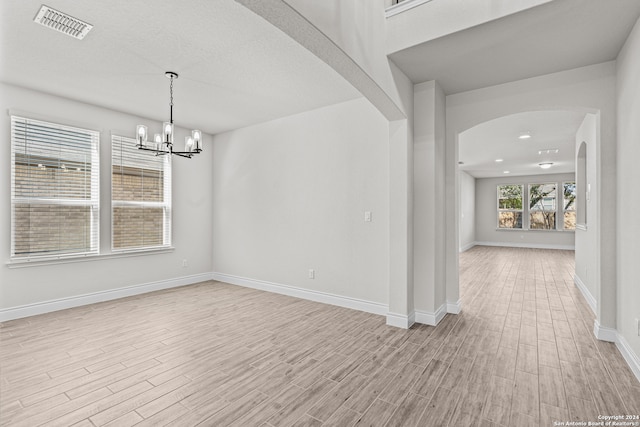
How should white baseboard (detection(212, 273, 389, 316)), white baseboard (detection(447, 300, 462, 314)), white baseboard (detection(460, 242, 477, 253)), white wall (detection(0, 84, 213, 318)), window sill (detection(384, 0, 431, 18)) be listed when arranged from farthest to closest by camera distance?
white baseboard (detection(460, 242, 477, 253)) → white baseboard (detection(212, 273, 389, 316)) → white baseboard (detection(447, 300, 462, 314)) → white wall (detection(0, 84, 213, 318)) → window sill (detection(384, 0, 431, 18))

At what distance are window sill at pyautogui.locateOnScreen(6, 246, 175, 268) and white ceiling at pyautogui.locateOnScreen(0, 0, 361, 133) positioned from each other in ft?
7.09

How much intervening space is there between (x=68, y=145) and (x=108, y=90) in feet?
3.44

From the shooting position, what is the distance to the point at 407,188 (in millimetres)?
3428

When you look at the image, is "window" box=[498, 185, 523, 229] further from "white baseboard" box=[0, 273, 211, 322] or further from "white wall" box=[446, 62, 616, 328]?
"white baseboard" box=[0, 273, 211, 322]

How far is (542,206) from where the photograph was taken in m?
11.3

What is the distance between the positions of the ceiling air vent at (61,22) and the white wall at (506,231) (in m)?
12.9

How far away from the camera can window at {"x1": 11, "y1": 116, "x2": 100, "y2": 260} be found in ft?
12.6

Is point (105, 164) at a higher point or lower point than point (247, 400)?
higher

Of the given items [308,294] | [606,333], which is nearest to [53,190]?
[308,294]

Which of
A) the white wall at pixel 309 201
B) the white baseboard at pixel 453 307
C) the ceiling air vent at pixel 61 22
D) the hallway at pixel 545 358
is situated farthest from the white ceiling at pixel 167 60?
the hallway at pixel 545 358

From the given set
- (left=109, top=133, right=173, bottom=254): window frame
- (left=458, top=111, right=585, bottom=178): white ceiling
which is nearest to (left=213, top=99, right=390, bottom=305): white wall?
(left=109, top=133, right=173, bottom=254): window frame

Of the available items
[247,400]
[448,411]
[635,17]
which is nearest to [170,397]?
[247,400]

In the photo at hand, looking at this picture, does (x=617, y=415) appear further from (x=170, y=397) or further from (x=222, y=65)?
(x=222, y=65)

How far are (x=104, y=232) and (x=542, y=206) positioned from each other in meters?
13.2
